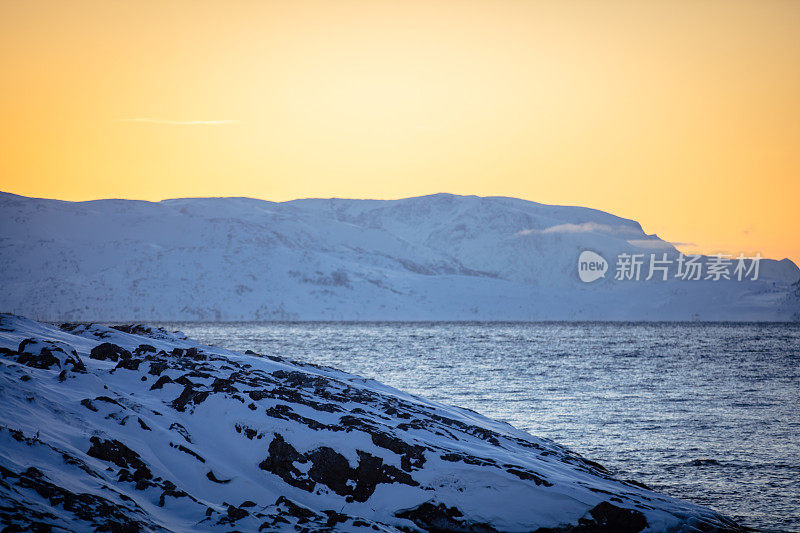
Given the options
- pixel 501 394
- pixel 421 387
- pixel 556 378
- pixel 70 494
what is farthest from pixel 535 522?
pixel 556 378

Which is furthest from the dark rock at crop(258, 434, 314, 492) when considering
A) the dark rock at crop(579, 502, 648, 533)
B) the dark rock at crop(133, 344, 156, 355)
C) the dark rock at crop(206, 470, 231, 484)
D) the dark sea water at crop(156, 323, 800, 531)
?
the dark sea water at crop(156, 323, 800, 531)

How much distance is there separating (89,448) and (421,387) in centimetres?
2973

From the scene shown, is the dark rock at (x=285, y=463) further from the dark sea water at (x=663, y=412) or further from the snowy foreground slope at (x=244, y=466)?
the dark sea water at (x=663, y=412)

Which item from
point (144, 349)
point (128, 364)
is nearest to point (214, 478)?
point (128, 364)

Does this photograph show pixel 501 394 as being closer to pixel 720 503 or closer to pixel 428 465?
pixel 720 503

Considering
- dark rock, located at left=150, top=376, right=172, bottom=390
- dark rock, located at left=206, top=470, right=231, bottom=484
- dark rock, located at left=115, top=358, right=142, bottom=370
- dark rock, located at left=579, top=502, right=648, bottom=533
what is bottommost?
dark rock, located at left=206, top=470, right=231, bottom=484

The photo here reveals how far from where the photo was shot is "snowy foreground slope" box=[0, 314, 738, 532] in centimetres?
1084

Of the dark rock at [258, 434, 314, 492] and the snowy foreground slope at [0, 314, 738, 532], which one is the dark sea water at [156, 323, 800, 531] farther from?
the dark rock at [258, 434, 314, 492]

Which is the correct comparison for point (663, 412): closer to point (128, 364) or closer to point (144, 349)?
point (144, 349)

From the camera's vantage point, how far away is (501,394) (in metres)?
37.6

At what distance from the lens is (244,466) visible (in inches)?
547

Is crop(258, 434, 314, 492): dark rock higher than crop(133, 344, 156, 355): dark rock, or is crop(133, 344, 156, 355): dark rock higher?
crop(133, 344, 156, 355): dark rock

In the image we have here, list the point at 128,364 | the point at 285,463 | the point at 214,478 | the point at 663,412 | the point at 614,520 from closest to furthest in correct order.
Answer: the point at 214,478 → the point at 614,520 → the point at 285,463 → the point at 128,364 → the point at 663,412

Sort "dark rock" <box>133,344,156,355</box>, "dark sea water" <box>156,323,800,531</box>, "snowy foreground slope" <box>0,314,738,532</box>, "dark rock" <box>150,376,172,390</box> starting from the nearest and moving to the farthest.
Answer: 1. "snowy foreground slope" <box>0,314,738,532</box>
2. "dark rock" <box>150,376,172,390</box>
3. "dark sea water" <box>156,323,800,531</box>
4. "dark rock" <box>133,344,156,355</box>
